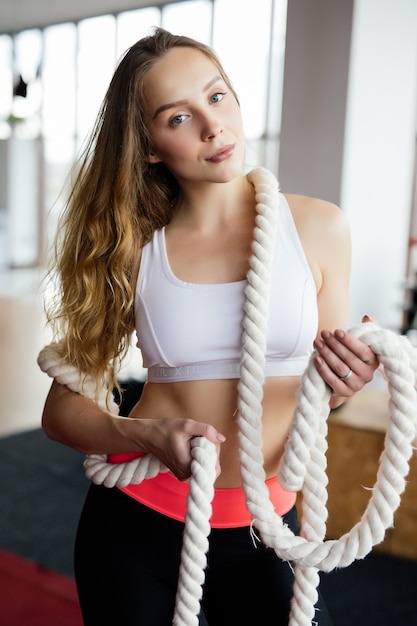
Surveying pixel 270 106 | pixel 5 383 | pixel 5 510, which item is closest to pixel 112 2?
pixel 270 106

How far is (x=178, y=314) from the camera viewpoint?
3.88 ft

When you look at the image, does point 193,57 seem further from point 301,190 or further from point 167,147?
point 301,190

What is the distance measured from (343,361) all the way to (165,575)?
54cm

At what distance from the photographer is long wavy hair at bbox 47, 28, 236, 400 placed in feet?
4.04

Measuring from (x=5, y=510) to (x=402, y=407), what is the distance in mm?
2835

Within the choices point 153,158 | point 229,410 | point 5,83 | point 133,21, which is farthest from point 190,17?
point 229,410

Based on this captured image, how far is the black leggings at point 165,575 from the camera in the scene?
1206 millimetres

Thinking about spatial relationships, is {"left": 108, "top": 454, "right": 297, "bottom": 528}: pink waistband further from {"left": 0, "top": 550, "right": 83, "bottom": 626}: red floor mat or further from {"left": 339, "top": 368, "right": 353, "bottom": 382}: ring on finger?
{"left": 0, "top": 550, "right": 83, "bottom": 626}: red floor mat

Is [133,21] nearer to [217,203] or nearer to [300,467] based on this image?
[217,203]

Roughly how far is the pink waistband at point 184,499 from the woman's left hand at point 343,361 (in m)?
0.33

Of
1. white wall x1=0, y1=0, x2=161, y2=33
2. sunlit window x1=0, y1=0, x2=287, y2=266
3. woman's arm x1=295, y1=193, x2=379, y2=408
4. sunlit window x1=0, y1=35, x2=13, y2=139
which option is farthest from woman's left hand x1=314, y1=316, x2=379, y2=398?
sunlit window x1=0, y1=35, x2=13, y2=139

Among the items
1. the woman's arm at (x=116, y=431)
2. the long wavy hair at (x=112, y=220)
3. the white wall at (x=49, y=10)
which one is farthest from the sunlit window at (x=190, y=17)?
the woman's arm at (x=116, y=431)

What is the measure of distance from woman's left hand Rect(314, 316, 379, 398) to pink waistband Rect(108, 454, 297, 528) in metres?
0.33

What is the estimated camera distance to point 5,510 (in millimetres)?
3354
